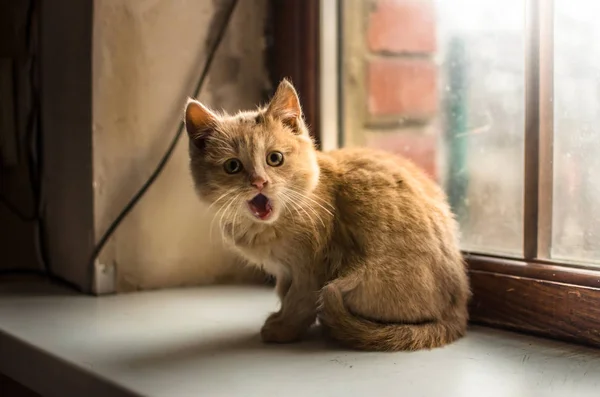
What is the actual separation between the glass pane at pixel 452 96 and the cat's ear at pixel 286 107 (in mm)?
320

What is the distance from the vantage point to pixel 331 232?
3.60 feet

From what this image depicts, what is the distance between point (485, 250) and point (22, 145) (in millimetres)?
999

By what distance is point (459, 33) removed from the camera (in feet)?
4.24

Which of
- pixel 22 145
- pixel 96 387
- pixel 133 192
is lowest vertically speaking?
pixel 96 387

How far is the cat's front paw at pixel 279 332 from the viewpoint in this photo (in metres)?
1.08

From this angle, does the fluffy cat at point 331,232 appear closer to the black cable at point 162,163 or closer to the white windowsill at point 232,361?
the white windowsill at point 232,361

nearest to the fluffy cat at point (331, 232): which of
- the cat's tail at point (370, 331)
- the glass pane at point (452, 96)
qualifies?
the cat's tail at point (370, 331)

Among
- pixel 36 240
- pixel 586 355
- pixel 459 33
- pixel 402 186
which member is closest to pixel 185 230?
pixel 36 240

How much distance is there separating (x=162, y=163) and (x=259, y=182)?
42 centimetres

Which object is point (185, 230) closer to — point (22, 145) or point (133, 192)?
point (133, 192)

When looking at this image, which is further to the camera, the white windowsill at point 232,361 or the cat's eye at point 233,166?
the cat's eye at point 233,166

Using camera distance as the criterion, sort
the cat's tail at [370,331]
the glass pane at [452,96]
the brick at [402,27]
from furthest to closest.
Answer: the brick at [402,27] → the glass pane at [452,96] → the cat's tail at [370,331]

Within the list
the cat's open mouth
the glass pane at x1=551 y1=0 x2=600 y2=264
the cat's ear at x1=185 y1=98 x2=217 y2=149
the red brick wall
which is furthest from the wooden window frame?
the cat's ear at x1=185 y1=98 x2=217 y2=149

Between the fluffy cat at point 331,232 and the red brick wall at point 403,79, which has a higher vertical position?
the red brick wall at point 403,79
